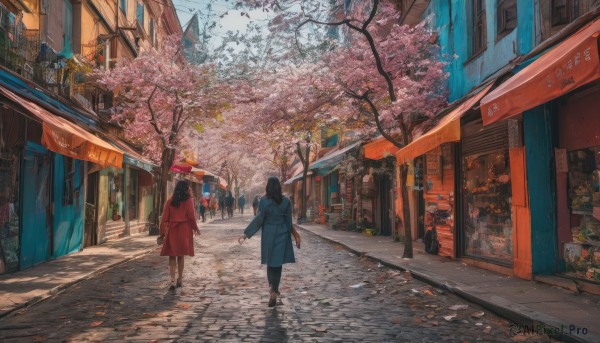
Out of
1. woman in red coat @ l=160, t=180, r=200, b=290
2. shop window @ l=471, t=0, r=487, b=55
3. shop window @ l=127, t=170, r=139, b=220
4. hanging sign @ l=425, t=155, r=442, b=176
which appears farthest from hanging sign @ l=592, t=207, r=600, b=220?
shop window @ l=127, t=170, r=139, b=220

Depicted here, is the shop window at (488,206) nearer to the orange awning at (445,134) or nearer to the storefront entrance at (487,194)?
the storefront entrance at (487,194)

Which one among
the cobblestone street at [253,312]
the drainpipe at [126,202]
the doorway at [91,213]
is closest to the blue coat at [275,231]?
the cobblestone street at [253,312]

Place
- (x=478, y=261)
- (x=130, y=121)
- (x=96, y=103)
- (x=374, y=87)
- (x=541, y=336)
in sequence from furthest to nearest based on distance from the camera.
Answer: (x=130, y=121) → (x=96, y=103) → (x=374, y=87) → (x=478, y=261) → (x=541, y=336)

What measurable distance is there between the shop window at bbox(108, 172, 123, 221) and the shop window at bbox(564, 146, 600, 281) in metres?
15.7

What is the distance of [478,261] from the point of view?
38.3ft

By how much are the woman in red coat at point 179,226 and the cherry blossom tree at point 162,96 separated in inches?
398

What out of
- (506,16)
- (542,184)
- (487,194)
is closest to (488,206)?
(487,194)

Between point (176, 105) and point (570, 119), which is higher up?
point (176, 105)

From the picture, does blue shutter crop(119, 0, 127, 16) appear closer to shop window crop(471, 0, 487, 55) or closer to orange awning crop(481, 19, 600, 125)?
shop window crop(471, 0, 487, 55)

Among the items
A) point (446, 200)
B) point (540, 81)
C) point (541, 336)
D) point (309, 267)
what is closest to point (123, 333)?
point (541, 336)

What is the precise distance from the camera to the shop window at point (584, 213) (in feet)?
26.5

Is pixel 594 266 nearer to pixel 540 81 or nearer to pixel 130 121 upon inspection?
pixel 540 81

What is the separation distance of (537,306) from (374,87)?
30.2 feet

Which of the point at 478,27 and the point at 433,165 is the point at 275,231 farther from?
the point at 478,27
